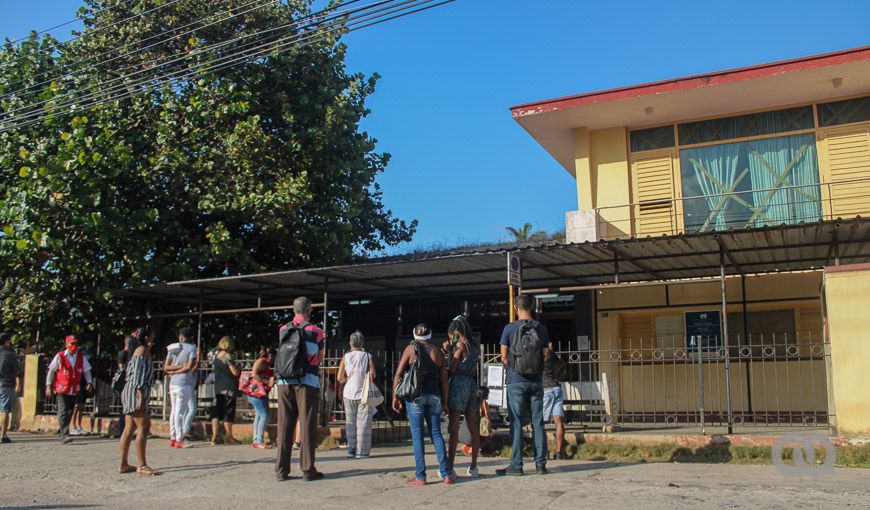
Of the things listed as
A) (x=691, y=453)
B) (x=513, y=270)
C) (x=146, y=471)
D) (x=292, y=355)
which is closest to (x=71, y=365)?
(x=146, y=471)

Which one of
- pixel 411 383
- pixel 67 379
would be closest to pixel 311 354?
pixel 411 383

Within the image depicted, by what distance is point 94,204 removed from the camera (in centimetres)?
1308

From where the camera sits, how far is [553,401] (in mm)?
9070

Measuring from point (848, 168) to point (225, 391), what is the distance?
11308 mm

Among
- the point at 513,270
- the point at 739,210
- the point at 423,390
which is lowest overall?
the point at 423,390

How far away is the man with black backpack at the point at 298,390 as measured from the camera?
736cm

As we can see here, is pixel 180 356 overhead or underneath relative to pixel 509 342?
underneath

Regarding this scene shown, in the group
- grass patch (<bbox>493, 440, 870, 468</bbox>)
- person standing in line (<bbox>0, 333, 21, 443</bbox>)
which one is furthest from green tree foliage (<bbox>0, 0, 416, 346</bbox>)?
grass patch (<bbox>493, 440, 870, 468</bbox>)

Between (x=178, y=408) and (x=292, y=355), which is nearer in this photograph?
(x=292, y=355)

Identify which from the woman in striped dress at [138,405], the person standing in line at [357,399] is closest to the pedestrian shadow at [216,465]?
the woman in striped dress at [138,405]

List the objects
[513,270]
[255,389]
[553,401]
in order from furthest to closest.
Result: 1. [255,389]
2. [513,270]
3. [553,401]

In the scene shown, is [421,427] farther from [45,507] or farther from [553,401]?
[45,507]

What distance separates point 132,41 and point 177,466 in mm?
10801

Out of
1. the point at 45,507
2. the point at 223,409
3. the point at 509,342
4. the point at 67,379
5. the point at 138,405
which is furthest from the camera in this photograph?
the point at 67,379
